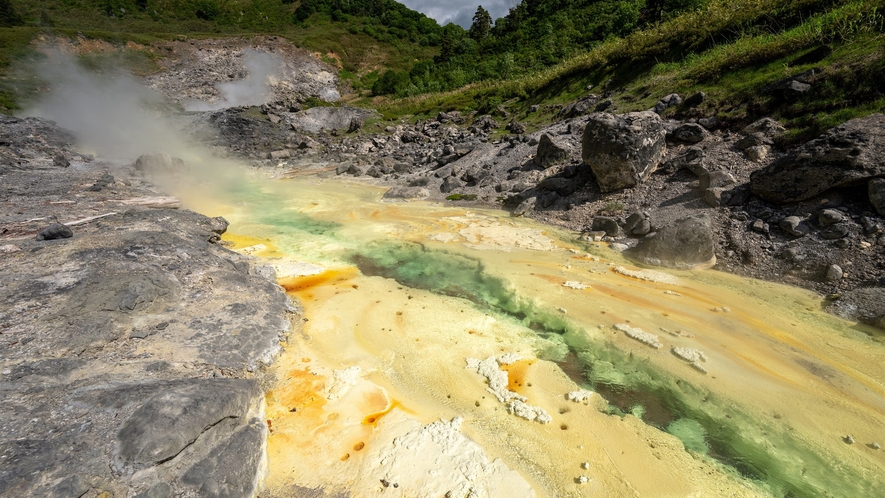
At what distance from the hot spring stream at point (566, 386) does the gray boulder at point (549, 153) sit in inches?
332

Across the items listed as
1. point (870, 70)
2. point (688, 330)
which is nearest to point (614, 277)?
point (688, 330)

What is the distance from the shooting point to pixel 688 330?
24.0ft

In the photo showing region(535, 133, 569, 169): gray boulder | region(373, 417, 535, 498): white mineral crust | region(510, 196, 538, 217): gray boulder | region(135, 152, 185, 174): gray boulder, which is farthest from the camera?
region(135, 152, 185, 174): gray boulder

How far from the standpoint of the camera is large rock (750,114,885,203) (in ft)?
29.1

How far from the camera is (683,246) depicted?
9.99m

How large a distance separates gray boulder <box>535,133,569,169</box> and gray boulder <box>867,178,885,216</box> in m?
10.4

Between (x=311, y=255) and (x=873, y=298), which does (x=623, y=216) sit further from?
(x=311, y=255)

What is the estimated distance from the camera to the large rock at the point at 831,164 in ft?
29.1

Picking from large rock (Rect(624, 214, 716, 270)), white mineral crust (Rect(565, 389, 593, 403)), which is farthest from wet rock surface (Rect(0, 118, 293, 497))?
large rock (Rect(624, 214, 716, 270))

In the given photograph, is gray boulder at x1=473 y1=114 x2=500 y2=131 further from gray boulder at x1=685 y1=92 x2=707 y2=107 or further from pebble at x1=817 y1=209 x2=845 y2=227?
pebble at x1=817 y1=209 x2=845 y2=227

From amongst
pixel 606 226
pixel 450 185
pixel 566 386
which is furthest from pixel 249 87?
pixel 566 386

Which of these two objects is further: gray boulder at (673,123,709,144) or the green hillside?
gray boulder at (673,123,709,144)

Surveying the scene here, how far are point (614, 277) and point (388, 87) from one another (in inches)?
1972

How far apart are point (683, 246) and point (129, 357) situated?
1245 cm
